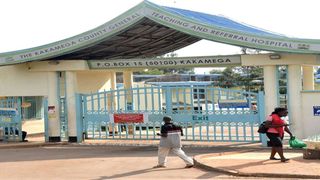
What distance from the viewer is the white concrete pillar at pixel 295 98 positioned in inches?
606

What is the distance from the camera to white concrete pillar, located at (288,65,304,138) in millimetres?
15391

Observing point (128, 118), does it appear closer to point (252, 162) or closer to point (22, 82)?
point (22, 82)

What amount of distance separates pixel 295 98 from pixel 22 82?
930 cm

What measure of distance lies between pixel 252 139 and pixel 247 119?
0.74 metres

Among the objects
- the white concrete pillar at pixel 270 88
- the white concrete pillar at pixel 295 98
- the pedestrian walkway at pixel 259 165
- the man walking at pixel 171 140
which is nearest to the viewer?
the pedestrian walkway at pixel 259 165

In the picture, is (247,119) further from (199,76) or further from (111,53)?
(199,76)

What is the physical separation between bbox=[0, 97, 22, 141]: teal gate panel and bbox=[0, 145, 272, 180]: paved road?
2.26m

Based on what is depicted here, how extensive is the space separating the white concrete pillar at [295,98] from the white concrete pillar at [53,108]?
7.84 m

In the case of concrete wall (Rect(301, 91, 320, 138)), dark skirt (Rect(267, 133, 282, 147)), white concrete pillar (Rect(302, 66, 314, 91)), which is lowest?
dark skirt (Rect(267, 133, 282, 147))

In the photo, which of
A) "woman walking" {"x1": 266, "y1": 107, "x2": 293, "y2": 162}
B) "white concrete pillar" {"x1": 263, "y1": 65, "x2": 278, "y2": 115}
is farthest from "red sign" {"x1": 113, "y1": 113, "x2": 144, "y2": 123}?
"woman walking" {"x1": 266, "y1": 107, "x2": 293, "y2": 162}

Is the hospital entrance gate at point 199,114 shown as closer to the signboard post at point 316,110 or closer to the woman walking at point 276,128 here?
the signboard post at point 316,110

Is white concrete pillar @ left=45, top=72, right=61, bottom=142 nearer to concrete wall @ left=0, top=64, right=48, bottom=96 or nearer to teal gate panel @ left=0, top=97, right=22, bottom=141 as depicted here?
concrete wall @ left=0, top=64, right=48, bottom=96

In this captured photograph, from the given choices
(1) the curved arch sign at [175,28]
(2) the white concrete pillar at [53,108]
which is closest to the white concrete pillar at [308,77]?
(1) the curved arch sign at [175,28]

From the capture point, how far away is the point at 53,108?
1811 centimetres
